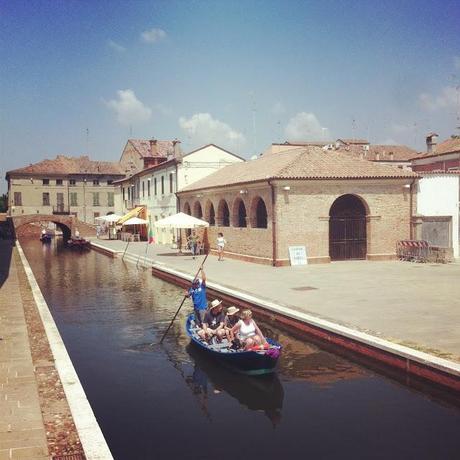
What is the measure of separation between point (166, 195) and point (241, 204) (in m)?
14.0

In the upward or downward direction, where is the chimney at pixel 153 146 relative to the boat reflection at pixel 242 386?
upward

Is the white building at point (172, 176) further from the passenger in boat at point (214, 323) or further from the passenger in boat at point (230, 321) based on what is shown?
the passenger in boat at point (230, 321)

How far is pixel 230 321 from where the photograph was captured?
11742 mm

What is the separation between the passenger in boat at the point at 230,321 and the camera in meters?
11.3

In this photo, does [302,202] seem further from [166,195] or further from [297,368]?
[166,195]

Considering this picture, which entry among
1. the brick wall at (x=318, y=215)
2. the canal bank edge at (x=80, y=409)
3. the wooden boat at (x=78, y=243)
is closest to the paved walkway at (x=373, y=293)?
the brick wall at (x=318, y=215)

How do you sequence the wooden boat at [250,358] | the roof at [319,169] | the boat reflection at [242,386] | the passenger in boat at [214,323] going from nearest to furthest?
1. the boat reflection at [242,386]
2. the wooden boat at [250,358]
3. the passenger in boat at [214,323]
4. the roof at [319,169]

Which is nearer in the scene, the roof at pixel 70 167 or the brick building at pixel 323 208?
the brick building at pixel 323 208

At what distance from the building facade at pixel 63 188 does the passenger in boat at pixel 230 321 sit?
2498 inches

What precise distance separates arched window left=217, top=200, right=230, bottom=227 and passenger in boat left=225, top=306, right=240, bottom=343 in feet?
66.5

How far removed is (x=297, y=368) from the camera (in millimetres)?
10742

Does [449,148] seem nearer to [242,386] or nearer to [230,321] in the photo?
[230,321]

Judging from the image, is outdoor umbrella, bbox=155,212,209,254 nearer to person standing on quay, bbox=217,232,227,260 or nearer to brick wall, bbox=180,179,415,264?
person standing on quay, bbox=217,232,227,260

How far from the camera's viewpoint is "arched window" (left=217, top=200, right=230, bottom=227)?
3204 centimetres
